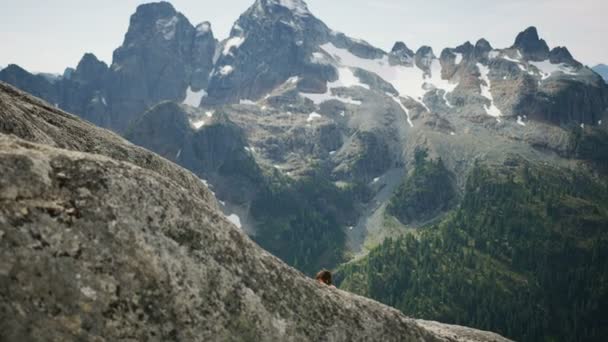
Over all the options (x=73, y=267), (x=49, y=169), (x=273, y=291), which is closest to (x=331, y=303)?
(x=273, y=291)

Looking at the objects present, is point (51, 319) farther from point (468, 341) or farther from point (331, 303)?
point (468, 341)

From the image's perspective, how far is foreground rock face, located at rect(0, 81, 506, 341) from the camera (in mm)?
11961

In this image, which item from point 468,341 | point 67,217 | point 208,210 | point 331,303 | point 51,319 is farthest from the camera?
point 468,341

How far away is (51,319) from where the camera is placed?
39.4 ft

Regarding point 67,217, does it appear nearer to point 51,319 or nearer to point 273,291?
point 51,319

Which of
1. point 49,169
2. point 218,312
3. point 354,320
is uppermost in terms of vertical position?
point 49,169

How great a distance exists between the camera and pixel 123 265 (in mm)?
13352

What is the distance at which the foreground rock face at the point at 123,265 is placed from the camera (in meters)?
12.0

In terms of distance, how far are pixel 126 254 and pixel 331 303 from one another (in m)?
8.57

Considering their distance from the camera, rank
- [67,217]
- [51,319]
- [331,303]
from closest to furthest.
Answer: [51,319], [67,217], [331,303]

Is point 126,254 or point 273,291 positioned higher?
point 126,254

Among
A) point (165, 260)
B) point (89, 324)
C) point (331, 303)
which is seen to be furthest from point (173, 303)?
point (331, 303)

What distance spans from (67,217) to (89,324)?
9.21 ft

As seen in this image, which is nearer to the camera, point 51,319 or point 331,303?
point 51,319
